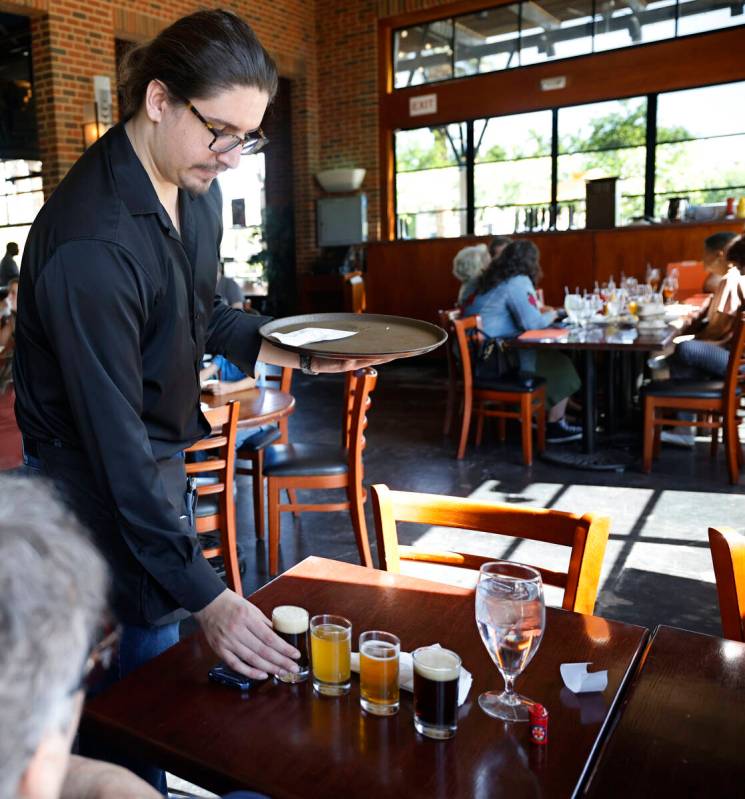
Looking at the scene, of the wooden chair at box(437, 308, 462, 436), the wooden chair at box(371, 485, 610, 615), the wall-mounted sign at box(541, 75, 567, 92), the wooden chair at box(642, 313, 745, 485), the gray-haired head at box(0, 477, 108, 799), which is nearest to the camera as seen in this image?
the gray-haired head at box(0, 477, 108, 799)

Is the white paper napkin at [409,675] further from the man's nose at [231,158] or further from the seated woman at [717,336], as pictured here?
the seated woman at [717,336]

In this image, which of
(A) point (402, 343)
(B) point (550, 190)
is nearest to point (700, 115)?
(B) point (550, 190)

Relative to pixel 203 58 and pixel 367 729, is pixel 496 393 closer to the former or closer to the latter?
pixel 203 58

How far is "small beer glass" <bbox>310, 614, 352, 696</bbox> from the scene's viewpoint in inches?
40.7

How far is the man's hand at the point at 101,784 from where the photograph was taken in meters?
0.67

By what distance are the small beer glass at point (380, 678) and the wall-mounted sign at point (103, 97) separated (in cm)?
768

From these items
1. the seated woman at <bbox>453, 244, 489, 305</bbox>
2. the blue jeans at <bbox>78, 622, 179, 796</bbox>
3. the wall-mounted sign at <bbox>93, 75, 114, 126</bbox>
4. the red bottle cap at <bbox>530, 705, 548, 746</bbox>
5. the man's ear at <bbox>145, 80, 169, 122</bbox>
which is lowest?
the blue jeans at <bbox>78, 622, 179, 796</bbox>

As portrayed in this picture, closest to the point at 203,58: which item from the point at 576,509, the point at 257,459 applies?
the point at 257,459

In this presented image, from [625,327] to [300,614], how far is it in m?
4.50

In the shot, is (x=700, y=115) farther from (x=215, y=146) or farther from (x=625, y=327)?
(x=215, y=146)

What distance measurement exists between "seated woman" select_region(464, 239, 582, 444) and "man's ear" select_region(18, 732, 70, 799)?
483 centimetres

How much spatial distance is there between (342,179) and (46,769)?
10.1 meters

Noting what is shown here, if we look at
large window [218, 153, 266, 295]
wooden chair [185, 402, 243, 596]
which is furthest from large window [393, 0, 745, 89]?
wooden chair [185, 402, 243, 596]

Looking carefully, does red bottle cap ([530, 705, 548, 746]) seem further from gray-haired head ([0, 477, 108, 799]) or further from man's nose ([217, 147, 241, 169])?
man's nose ([217, 147, 241, 169])
